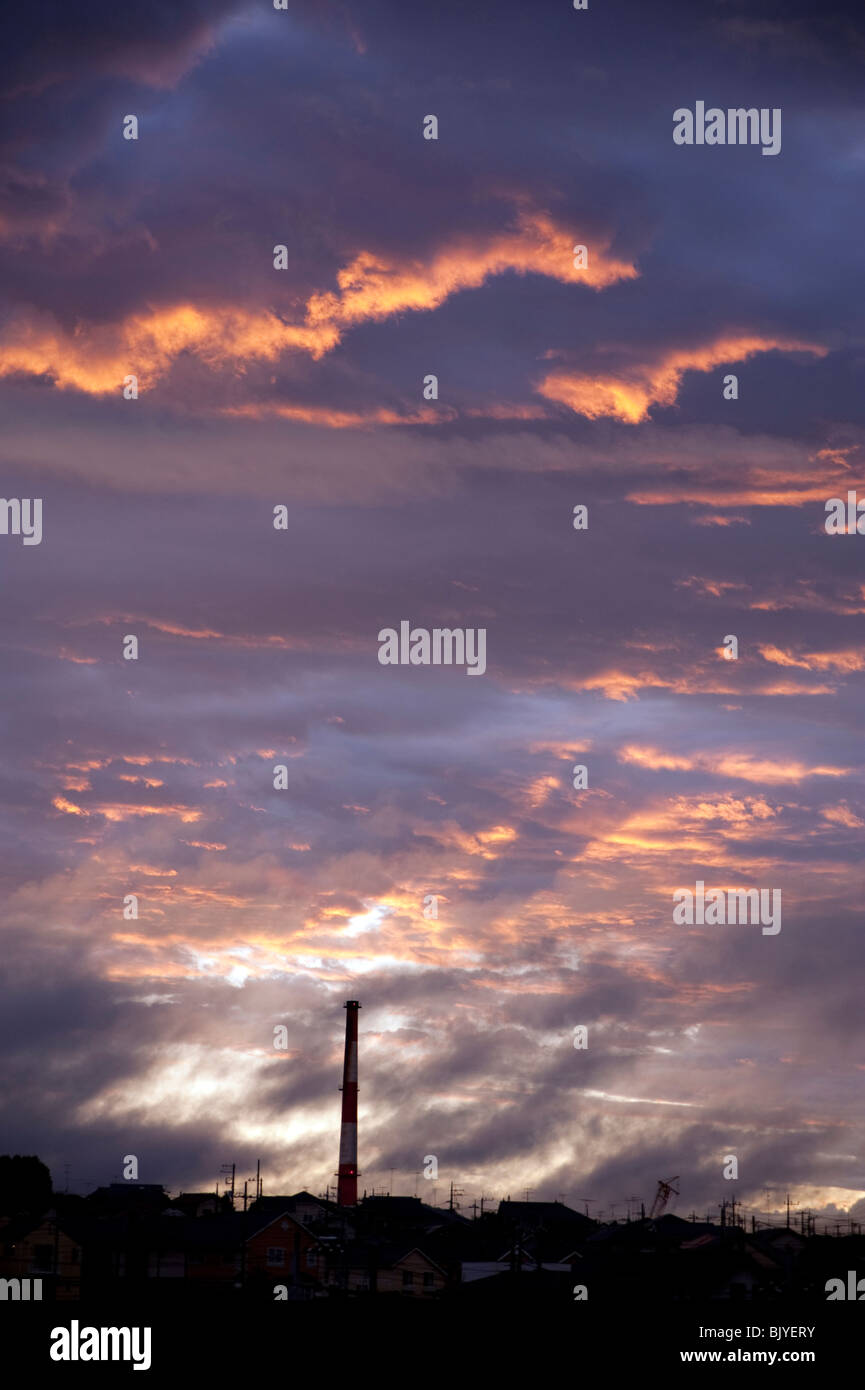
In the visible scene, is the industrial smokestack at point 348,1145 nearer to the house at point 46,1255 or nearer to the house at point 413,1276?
the house at point 413,1276

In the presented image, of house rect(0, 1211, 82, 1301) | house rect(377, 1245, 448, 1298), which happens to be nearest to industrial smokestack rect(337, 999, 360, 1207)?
house rect(377, 1245, 448, 1298)

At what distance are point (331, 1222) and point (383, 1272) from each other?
405 inches

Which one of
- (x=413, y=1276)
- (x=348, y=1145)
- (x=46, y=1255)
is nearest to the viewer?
(x=46, y=1255)

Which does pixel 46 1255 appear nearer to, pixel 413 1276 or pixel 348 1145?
pixel 413 1276

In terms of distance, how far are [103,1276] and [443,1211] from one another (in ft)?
236

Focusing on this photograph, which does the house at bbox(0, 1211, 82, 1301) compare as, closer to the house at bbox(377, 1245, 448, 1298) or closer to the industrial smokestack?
the house at bbox(377, 1245, 448, 1298)

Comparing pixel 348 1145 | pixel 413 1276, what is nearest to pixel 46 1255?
pixel 413 1276
